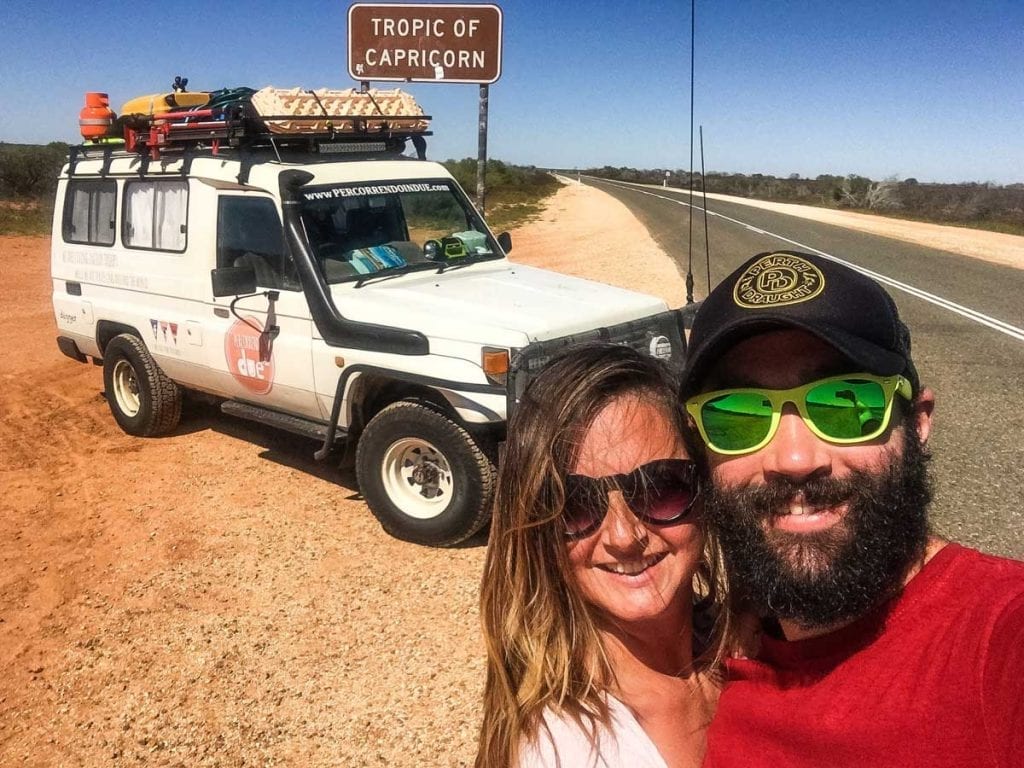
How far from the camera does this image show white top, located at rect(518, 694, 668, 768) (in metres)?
1.40

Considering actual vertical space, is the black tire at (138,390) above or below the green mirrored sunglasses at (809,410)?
below

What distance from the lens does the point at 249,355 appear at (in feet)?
18.6

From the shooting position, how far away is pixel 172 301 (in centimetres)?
619

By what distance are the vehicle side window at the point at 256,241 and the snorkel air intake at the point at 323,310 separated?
0.36ft

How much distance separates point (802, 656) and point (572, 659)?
1.37 feet

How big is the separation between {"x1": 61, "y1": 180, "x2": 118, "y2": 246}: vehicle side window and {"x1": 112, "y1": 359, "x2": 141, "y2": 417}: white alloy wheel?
100cm

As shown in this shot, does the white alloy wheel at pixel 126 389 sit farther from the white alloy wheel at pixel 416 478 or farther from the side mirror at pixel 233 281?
the white alloy wheel at pixel 416 478

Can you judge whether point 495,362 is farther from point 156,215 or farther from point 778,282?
point 156,215

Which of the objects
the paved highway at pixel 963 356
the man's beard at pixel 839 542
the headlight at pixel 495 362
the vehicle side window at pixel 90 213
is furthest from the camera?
the vehicle side window at pixel 90 213

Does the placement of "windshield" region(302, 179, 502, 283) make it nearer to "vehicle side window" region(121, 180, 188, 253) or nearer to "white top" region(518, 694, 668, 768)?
"vehicle side window" region(121, 180, 188, 253)

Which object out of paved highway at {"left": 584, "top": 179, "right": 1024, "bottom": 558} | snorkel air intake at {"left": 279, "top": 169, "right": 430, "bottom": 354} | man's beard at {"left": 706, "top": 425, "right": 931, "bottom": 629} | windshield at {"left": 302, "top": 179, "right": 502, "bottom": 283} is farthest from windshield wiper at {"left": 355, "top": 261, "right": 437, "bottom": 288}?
man's beard at {"left": 706, "top": 425, "right": 931, "bottom": 629}

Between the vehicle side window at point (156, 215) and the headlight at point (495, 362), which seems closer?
the headlight at point (495, 362)

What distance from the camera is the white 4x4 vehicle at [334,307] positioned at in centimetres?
466

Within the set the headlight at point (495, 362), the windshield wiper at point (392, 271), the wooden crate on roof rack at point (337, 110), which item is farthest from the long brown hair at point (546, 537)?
the wooden crate on roof rack at point (337, 110)
